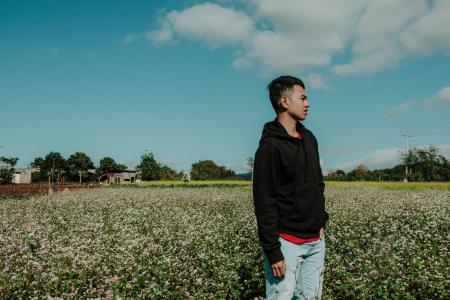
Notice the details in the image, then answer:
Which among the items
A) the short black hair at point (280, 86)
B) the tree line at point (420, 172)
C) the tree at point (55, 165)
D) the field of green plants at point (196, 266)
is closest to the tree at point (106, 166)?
the tree at point (55, 165)

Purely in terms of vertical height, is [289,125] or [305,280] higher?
[289,125]

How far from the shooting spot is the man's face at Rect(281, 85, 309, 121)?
3779 mm

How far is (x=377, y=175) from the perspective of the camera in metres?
80.1

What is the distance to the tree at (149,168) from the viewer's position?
87.9 metres

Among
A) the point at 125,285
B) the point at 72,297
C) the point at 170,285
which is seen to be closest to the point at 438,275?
the point at 170,285

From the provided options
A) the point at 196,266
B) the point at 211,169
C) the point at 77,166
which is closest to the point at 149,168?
the point at 211,169

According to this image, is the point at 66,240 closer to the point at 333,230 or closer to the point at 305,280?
the point at 333,230

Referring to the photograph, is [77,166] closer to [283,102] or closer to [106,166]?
[106,166]

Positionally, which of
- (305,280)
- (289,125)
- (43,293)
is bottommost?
(43,293)

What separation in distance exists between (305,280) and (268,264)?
1.65ft

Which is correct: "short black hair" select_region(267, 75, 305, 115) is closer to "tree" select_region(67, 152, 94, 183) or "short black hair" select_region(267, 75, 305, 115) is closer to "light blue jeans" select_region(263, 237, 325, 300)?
"light blue jeans" select_region(263, 237, 325, 300)

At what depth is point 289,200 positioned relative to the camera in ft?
11.9

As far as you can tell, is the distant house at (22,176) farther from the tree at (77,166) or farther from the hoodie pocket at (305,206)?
the hoodie pocket at (305,206)

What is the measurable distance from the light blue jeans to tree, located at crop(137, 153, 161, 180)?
3380 inches
